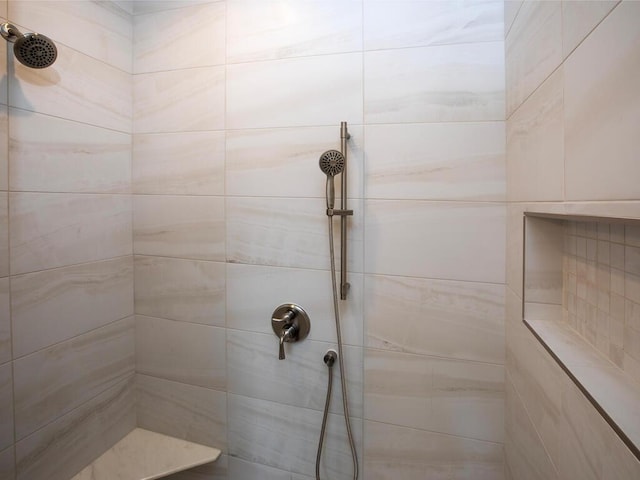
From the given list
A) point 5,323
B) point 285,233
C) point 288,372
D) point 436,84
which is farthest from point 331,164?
point 5,323

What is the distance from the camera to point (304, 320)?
48.4 inches

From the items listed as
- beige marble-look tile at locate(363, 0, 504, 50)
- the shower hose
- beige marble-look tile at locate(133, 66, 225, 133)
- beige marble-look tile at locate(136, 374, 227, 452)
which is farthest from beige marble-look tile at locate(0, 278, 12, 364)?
beige marble-look tile at locate(363, 0, 504, 50)

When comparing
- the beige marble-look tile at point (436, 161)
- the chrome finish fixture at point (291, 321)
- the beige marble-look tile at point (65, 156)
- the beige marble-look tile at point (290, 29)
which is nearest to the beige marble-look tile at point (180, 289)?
the chrome finish fixture at point (291, 321)

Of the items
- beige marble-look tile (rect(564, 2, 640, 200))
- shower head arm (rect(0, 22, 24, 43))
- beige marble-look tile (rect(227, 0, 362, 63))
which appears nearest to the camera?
beige marble-look tile (rect(564, 2, 640, 200))

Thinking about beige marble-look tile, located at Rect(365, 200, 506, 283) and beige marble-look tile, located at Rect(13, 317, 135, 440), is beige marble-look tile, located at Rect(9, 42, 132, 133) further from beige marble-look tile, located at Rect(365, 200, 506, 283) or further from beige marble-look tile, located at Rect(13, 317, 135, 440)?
beige marble-look tile, located at Rect(365, 200, 506, 283)

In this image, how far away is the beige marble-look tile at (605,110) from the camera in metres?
0.43

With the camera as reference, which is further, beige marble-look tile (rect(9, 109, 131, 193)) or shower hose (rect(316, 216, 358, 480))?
shower hose (rect(316, 216, 358, 480))

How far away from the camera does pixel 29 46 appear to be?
3.00 ft

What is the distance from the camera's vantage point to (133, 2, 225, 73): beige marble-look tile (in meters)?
1.27

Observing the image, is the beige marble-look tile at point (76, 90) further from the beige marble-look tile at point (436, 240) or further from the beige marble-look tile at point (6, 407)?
the beige marble-look tile at point (436, 240)

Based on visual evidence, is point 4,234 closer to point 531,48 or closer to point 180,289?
point 180,289

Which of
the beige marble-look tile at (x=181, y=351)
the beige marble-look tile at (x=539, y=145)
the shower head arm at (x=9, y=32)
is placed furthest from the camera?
the beige marble-look tile at (x=181, y=351)

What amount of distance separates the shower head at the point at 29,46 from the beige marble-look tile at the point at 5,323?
26.8 inches

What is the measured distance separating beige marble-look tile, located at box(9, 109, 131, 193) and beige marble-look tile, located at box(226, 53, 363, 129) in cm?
52
